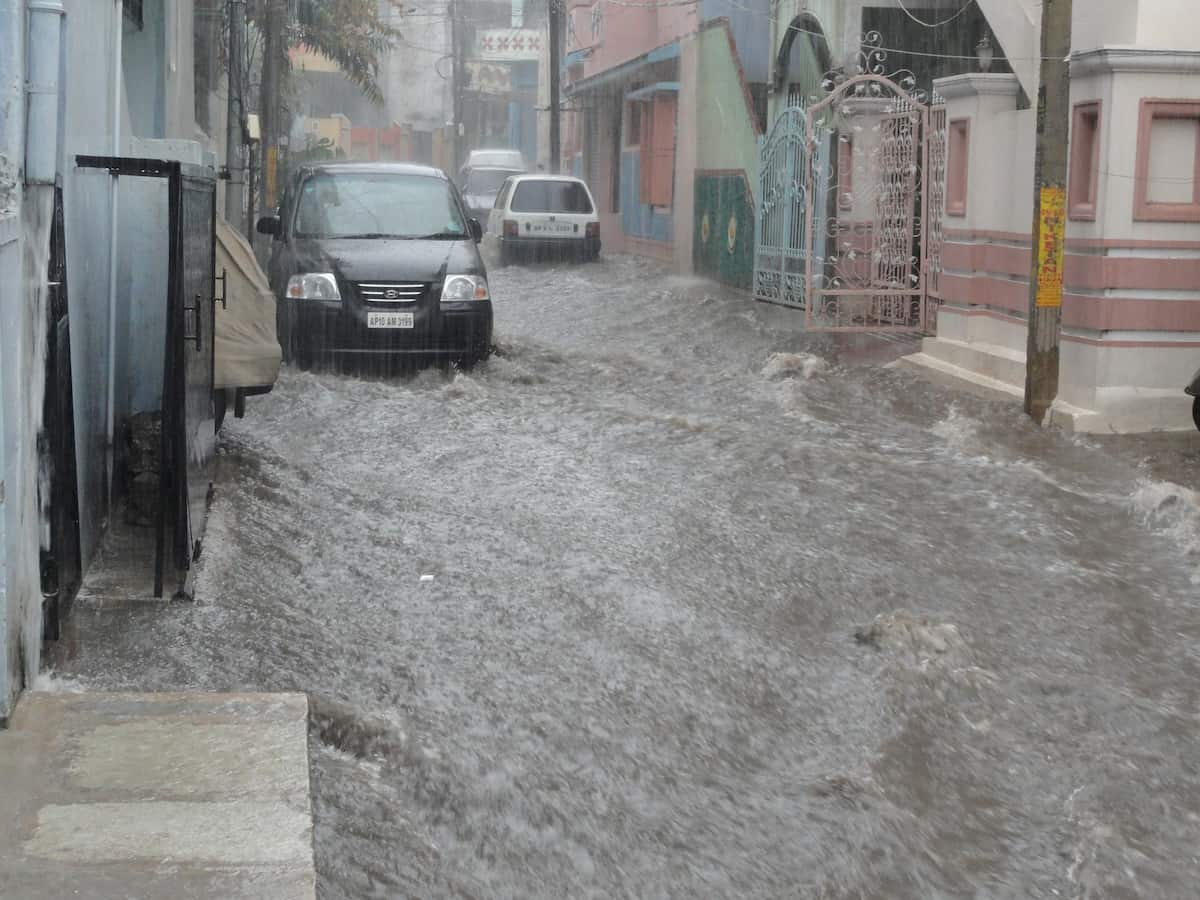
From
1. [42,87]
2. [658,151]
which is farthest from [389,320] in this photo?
[658,151]

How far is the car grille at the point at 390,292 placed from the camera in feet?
39.6

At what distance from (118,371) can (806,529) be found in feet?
11.0

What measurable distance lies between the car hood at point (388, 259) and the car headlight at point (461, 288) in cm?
6

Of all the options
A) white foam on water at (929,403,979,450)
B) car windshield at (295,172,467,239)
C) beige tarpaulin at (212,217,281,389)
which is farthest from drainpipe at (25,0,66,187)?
car windshield at (295,172,467,239)

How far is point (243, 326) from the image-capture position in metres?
8.20

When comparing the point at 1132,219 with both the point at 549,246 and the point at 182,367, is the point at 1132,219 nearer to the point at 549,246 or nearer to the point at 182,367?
the point at 182,367

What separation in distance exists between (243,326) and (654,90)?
19.6 metres

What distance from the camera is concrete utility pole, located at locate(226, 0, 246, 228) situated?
18.9m

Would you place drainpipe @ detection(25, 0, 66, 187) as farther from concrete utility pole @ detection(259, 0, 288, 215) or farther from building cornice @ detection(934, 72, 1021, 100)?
concrete utility pole @ detection(259, 0, 288, 215)

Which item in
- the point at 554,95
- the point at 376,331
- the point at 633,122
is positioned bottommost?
the point at 376,331

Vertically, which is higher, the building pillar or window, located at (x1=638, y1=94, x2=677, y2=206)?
window, located at (x1=638, y1=94, x2=677, y2=206)

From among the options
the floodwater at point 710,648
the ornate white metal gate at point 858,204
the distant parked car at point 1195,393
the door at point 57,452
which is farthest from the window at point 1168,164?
the door at point 57,452

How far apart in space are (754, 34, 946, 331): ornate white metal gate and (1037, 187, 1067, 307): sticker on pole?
386cm

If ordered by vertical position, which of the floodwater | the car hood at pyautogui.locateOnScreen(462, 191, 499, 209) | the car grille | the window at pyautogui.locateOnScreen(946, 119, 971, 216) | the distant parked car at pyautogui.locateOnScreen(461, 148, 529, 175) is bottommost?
the floodwater
